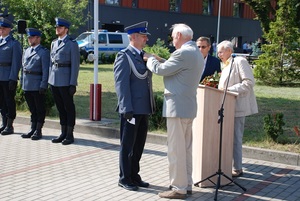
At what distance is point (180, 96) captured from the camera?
18.0 feet

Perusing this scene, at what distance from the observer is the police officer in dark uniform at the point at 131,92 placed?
5.76m

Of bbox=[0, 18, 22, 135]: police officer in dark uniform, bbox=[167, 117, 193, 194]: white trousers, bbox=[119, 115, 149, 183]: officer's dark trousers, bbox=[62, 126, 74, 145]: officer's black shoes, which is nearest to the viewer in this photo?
bbox=[167, 117, 193, 194]: white trousers

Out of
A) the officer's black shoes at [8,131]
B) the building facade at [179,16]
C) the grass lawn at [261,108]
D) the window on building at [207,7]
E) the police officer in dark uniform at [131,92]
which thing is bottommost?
the officer's black shoes at [8,131]

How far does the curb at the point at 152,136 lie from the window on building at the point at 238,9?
47.8 m

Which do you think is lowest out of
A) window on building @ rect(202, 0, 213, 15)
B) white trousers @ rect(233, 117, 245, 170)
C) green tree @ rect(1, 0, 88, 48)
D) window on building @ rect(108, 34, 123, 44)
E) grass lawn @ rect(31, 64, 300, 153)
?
grass lawn @ rect(31, 64, 300, 153)

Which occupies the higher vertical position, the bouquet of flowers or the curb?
the bouquet of flowers

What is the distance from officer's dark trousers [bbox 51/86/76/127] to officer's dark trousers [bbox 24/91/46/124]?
46cm

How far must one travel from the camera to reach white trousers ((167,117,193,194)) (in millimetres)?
5570

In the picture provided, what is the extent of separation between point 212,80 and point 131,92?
4.45 feet

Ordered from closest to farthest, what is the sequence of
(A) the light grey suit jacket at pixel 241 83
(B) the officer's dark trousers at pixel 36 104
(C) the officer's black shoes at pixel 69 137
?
(A) the light grey suit jacket at pixel 241 83
(C) the officer's black shoes at pixel 69 137
(B) the officer's dark trousers at pixel 36 104

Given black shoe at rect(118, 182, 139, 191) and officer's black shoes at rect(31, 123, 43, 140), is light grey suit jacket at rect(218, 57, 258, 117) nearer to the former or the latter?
black shoe at rect(118, 182, 139, 191)

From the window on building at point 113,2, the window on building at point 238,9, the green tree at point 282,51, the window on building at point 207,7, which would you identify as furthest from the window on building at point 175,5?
the green tree at point 282,51

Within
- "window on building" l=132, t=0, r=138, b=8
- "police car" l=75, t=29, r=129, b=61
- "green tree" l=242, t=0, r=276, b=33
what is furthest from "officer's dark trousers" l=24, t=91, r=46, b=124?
"window on building" l=132, t=0, r=138, b=8

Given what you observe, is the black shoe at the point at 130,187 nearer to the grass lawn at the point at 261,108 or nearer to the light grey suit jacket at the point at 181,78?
the light grey suit jacket at the point at 181,78
